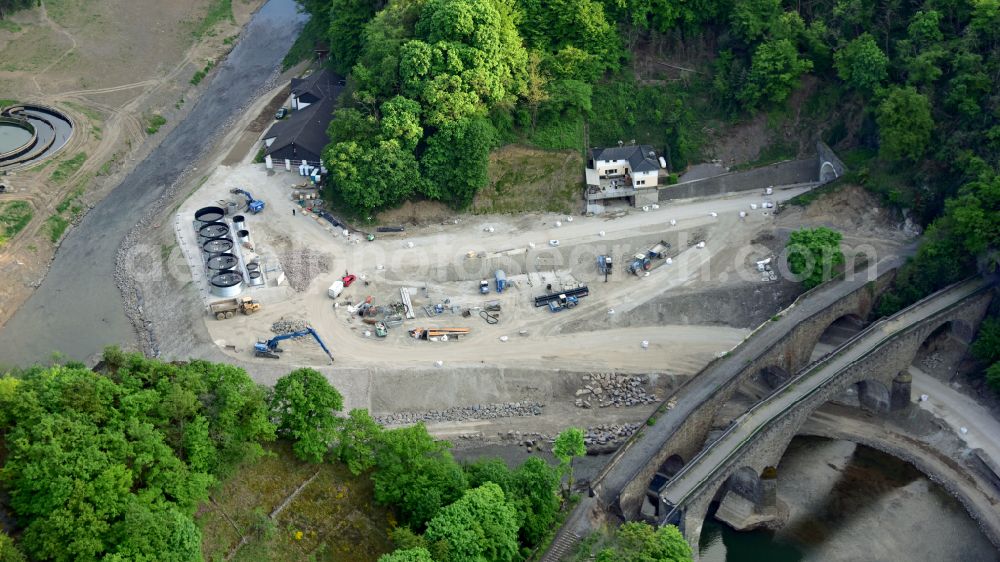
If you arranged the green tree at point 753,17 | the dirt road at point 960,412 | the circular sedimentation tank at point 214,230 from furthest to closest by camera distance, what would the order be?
1. the green tree at point 753,17
2. the circular sedimentation tank at point 214,230
3. the dirt road at point 960,412

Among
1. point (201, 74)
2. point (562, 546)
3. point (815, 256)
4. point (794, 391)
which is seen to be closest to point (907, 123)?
point (815, 256)

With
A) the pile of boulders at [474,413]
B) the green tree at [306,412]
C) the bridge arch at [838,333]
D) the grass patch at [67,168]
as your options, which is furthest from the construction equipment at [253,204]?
the bridge arch at [838,333]

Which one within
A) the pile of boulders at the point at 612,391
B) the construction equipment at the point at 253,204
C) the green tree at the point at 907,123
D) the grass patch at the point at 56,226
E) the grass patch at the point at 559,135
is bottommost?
the pile of boulders at the point at 612,391

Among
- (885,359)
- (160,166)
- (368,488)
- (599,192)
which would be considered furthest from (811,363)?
(160,166)

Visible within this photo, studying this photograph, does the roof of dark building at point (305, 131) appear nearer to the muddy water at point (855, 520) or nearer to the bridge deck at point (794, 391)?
the bridge deck at point (794, 391)

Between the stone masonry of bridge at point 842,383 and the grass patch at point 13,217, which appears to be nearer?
the stone masonry of bridge at point 842,383
